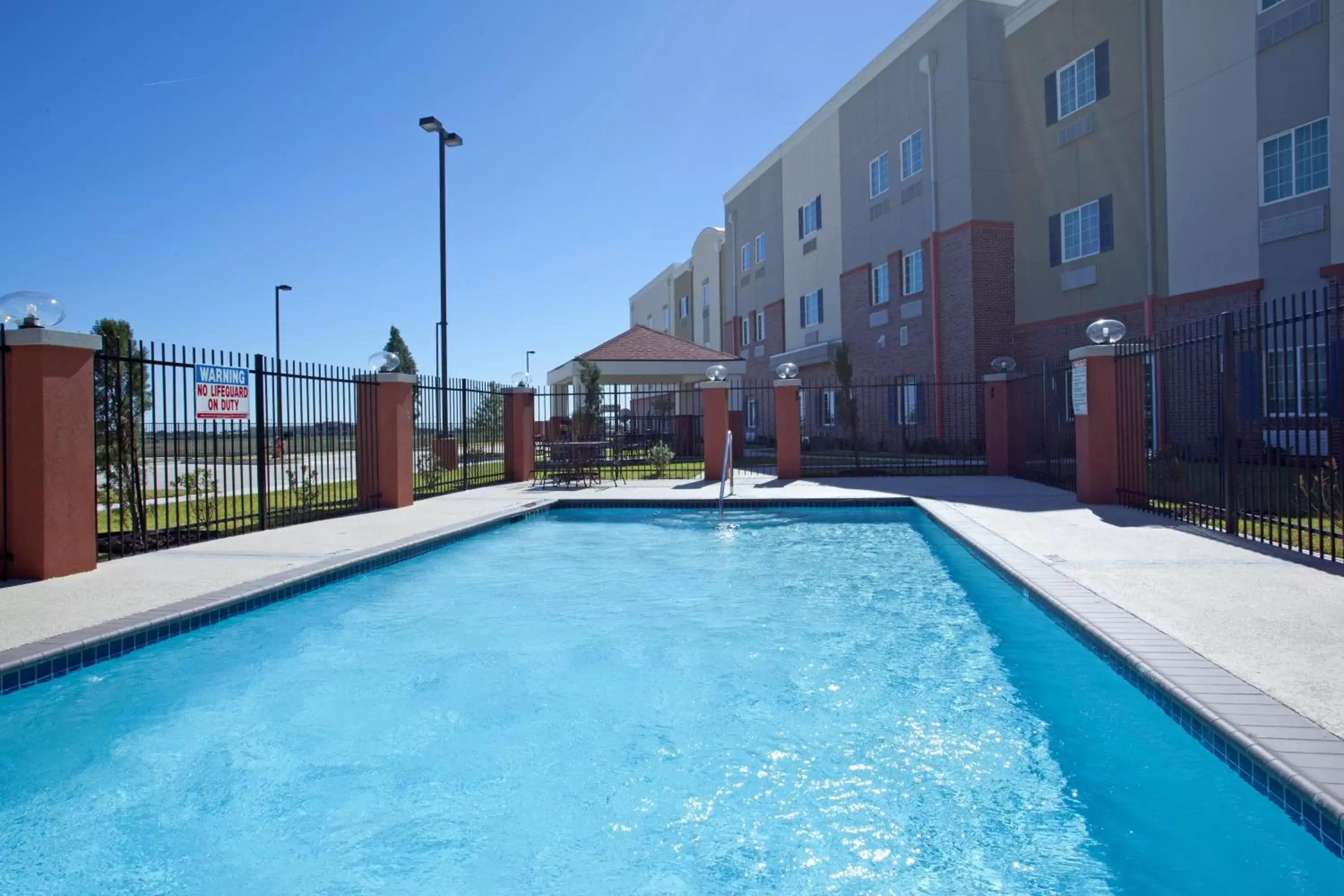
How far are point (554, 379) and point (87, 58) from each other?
2001 centimetres

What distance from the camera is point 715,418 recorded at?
16766 mm

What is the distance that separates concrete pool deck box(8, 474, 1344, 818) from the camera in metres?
3.41

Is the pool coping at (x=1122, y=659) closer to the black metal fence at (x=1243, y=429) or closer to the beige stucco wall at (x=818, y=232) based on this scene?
the black metal fence at (x=1243, y=429)

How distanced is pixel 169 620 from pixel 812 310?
27.6m

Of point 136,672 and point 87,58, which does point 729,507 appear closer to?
point 136,672

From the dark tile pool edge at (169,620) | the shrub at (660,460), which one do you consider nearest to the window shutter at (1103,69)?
the shrub at (660,460)

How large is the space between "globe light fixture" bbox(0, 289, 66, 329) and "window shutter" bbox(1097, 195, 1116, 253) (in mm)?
19724

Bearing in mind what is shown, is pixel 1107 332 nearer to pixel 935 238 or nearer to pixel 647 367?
pixel 935 238

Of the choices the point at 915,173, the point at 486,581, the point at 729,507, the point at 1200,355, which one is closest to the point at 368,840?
the point at 486,581

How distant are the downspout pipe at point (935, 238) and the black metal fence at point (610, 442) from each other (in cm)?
684

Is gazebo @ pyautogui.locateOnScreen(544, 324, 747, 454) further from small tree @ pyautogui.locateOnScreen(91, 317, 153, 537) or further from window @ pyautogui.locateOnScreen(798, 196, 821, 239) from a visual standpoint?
small tree @ pyautogui.locateOnScreen(91, 317, 153, 537)

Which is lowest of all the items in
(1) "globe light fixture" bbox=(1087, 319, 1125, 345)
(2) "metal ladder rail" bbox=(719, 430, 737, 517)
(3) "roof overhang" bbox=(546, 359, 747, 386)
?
(2) "metal ladder rail" bbox=(719, 430, 737, 517)

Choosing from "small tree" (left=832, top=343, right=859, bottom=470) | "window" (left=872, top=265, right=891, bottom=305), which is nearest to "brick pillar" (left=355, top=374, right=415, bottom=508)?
"small tree" (left=832, top=343, right=859, bottom=470)

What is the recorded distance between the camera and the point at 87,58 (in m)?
9.73
